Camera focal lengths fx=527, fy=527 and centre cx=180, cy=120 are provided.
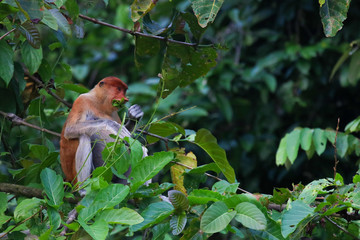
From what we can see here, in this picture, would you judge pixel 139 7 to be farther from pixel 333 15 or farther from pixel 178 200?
pixel 178 200

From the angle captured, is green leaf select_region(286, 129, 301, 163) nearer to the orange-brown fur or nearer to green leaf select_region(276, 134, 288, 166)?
green leaf select_region(276, 134, 288, 166)

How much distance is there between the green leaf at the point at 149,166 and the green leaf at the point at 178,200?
0.23 metres

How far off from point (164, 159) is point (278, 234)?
21.3 inches

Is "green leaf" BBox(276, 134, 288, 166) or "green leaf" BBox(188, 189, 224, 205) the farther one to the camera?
"green leaf" BBox(276, 134, 288, 166)

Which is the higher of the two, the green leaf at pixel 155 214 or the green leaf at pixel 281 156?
the green leaf at pixel 155 214

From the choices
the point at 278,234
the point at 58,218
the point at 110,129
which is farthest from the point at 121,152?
the point at 110,129

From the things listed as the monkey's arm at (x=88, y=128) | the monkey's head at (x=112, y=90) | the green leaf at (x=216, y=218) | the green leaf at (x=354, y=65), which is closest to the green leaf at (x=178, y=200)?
the green leaf at (x=216, y=218)

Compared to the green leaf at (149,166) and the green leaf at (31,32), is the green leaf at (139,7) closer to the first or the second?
the green leaf at (31,32)

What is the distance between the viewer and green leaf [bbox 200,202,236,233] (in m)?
1.76

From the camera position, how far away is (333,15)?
94.7 inches

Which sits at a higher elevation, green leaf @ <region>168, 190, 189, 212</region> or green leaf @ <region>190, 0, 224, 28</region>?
green leaf @ <region>190, 0, 224, 28</region>

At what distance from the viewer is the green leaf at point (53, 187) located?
1996 millimetres

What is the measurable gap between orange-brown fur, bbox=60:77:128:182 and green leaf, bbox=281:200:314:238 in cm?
169

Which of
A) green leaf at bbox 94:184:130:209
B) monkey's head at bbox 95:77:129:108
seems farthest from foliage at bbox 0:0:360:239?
monkey's head at bbox 95:77:129:108
